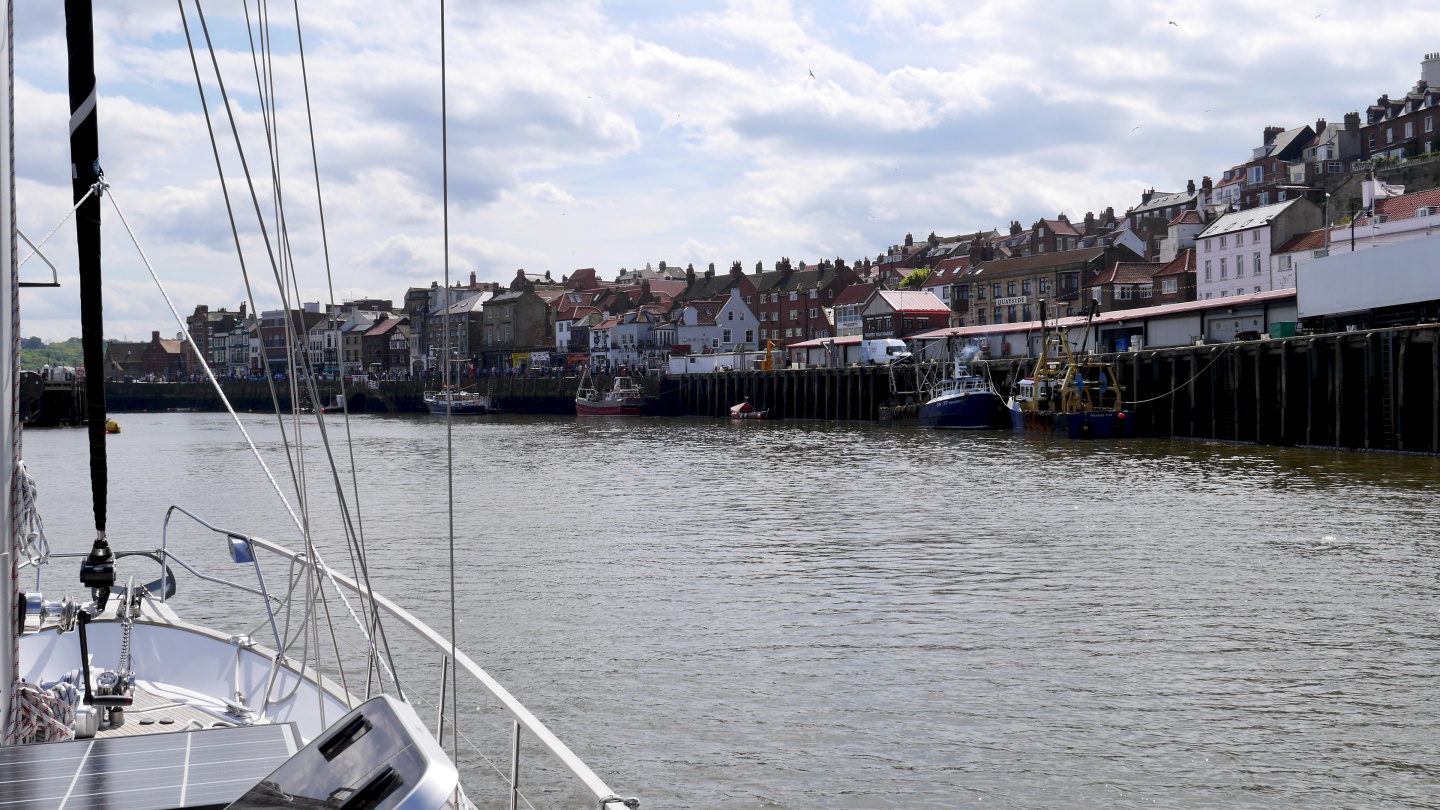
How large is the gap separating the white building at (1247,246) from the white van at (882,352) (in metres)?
23.3

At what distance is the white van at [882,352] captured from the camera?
7581cm

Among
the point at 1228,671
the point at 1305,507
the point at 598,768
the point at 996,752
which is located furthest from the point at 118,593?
the point at 1305,507

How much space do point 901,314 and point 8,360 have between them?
88.9 metres

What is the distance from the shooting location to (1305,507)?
24625 mm

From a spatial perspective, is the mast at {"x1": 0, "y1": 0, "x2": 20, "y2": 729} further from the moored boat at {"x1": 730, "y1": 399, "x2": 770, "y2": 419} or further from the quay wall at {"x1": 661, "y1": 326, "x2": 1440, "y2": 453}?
the moored boat at {"x1": 730, "y1": 399, "x2": 770, "y2": 419}

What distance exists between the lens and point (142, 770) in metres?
4.18

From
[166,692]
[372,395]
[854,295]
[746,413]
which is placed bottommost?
[746,413]

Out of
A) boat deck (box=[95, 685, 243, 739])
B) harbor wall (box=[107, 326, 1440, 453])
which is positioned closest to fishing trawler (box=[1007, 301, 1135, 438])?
harbor wall (box=[107, 326, 1440, 453])

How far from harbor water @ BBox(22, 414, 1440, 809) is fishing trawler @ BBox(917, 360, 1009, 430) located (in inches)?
1042

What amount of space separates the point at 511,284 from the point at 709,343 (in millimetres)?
38578

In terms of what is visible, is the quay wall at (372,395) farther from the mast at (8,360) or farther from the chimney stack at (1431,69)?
the mast at (8,360)

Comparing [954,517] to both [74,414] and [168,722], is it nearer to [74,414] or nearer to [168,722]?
[168,722]

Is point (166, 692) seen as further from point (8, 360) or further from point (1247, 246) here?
point (1247, 246)

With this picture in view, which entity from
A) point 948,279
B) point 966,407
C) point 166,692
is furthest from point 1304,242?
point 166,692
